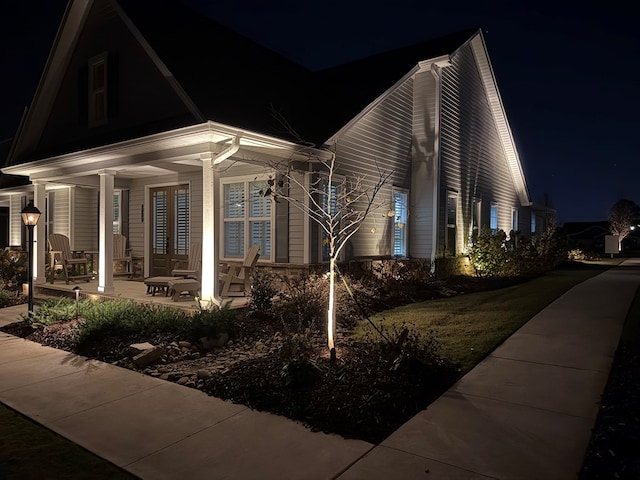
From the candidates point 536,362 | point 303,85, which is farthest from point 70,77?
point 536,362

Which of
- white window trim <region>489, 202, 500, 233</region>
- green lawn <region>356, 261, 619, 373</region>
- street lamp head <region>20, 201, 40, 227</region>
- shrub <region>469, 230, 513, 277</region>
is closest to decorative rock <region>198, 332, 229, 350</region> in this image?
green lawn <region>356, 261, 619, 373</region>

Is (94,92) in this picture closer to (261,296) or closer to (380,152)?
(261,296)

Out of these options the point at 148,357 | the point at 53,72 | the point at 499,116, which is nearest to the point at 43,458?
the point at 148,357

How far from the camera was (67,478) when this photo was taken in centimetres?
337

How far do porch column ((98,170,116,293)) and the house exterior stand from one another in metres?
0.03

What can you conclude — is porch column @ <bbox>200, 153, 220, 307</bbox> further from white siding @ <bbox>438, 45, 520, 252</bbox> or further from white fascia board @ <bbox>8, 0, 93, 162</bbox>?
white siding @ <bbox>438, 45, 520, 252</bbox>

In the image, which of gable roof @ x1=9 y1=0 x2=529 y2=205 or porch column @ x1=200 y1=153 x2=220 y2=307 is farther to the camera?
gable roof @ x1=9 y1=0 x2=529 y2=205

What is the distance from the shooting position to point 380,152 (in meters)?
12.1

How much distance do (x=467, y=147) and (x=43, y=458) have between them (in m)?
Result: 14.5

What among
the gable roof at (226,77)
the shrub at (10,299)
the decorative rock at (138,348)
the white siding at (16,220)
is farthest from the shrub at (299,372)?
the white siding at (16,220)

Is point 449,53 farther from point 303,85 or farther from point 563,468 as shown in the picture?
point 563,468

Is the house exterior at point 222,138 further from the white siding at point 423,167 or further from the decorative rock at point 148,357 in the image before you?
the decorative rock at point 148,357

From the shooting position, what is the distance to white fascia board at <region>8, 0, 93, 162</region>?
1070 centimetres

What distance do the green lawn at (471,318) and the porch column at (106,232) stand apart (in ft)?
18.5
